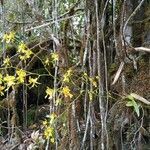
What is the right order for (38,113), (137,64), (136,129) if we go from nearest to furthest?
(136,129) → (137,64) → (38,113)

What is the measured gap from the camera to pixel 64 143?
183 centimetres

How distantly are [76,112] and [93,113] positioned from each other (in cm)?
11

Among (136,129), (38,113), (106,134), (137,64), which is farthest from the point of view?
(38,113)

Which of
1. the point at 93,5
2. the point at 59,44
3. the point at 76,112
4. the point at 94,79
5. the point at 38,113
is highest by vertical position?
the point at 93,5

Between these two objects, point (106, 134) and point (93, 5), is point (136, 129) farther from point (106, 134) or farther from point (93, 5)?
point (93, 5)

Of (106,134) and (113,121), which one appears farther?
(113,121)

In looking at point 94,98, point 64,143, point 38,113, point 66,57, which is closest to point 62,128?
point 64,143

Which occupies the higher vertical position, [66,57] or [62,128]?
[66,57]

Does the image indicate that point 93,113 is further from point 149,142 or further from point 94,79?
point 149,142

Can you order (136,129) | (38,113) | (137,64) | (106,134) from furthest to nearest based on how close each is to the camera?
(38,113) < (137,64) < (136,129) < (106,134)

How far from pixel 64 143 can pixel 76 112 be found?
6.1 inches

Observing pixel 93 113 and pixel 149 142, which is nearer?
pixel 93 113

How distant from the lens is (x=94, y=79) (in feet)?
5.88

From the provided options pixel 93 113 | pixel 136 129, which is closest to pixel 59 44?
A: pixel 93 113
